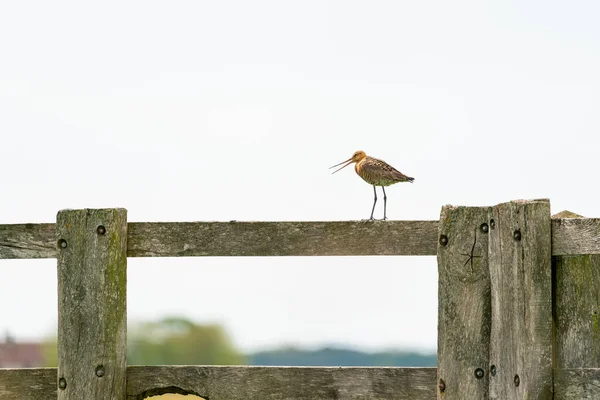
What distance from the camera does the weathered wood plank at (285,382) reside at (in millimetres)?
4914

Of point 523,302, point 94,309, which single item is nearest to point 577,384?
point 523,302

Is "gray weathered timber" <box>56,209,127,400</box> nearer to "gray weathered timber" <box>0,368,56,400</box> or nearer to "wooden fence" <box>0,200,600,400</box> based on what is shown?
"wooden fence" <box>0,200,600,400</box>

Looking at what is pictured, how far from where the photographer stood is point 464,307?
4.75 m

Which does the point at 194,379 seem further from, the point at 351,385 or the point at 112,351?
the point at 351,385

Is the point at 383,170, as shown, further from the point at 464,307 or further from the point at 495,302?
the point at 495,302

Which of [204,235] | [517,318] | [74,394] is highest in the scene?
[204,235]

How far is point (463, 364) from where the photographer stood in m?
4.73

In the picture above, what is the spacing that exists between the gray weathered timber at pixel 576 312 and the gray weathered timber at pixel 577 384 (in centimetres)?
31

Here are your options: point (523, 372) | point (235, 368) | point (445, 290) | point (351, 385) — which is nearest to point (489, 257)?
point (445, 290)

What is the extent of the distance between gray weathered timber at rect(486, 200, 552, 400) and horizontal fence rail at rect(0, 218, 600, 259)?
0.51 metres

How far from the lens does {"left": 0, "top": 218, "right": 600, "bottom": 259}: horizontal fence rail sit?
4984 mm

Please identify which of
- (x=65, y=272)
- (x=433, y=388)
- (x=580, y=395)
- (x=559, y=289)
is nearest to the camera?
(x=580, y=395)

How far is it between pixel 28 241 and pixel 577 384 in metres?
2.88

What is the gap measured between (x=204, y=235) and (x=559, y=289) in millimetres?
1776
